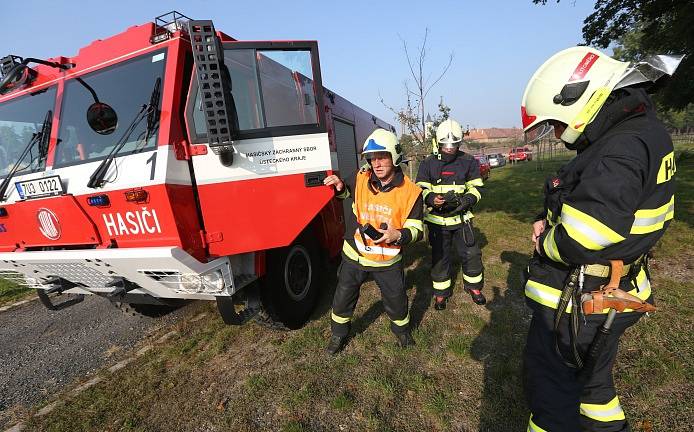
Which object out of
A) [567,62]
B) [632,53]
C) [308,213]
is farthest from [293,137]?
[632,53]

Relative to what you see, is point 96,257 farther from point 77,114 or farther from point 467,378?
point 467,378

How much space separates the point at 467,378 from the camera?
259cm

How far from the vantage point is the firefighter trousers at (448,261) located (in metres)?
3.68

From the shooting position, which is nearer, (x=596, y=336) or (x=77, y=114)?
(x=596, y=336)

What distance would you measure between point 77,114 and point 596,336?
3845 mm

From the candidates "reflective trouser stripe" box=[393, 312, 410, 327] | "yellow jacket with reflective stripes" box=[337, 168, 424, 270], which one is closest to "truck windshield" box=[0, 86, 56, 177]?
"yellow jacket with reflective stripes" box=[337, 168, 424, 270]

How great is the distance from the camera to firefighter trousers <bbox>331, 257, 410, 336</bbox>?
2805 millimetres

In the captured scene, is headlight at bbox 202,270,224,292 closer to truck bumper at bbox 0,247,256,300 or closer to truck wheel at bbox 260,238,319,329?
truck bumper at bbox 0,247,256,300

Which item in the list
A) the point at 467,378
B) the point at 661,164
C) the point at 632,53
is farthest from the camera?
the point at 632,53

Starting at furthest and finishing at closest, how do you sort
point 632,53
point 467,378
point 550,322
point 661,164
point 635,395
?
point 632,53 → point 467,378 → point 635,395 → point 550,322 → point 661,164

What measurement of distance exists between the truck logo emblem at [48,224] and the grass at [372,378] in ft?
4.49

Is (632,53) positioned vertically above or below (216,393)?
above

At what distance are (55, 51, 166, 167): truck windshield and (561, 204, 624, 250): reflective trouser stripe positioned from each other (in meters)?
2.60

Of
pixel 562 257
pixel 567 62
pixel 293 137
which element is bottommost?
pixel 562 257
